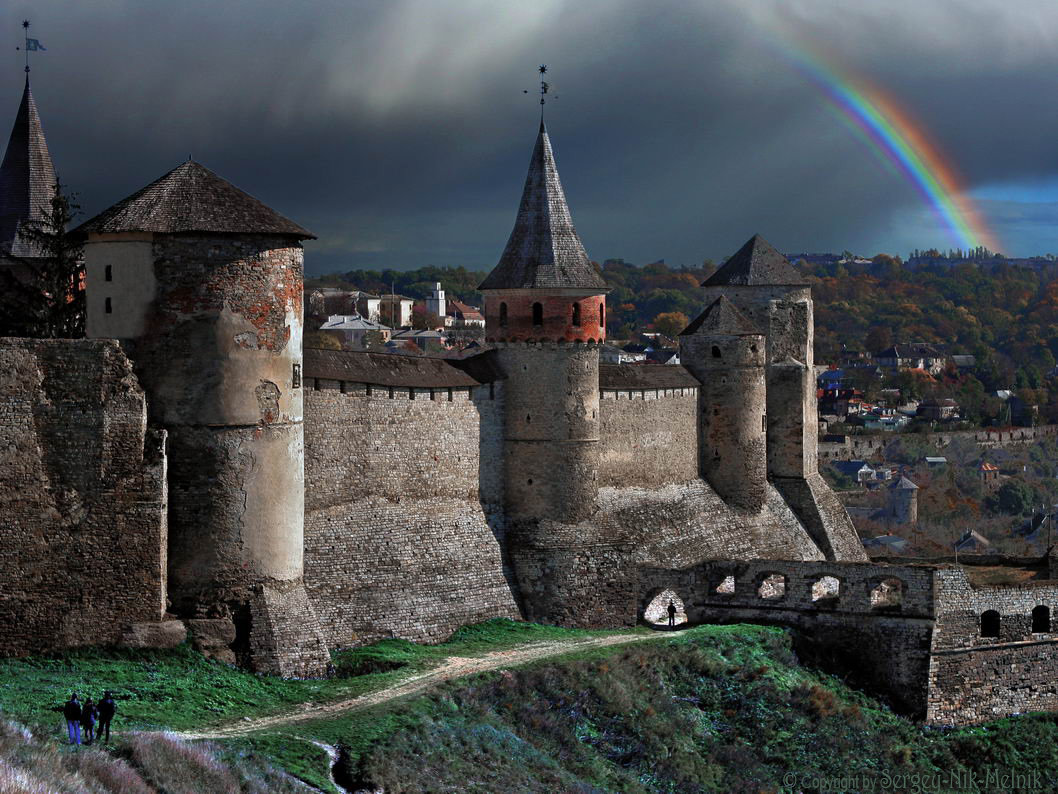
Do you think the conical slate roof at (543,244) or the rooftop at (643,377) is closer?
the conical slate roof at (543,244)

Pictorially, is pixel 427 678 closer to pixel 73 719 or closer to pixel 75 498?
pixel 75 498

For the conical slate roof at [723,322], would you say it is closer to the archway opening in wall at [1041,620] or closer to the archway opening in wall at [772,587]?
the archway opening in wall at [772,587]

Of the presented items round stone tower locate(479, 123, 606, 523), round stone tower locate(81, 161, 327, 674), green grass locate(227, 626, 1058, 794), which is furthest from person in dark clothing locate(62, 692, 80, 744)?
round stone tower locate(479, 123, 606, 523)

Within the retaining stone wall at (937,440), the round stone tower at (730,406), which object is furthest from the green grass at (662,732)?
the retaining stone wall at (937,440)

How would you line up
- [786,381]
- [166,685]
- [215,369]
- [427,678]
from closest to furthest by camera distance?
[166,685] → [215,369] → [427,678] → [786,381]

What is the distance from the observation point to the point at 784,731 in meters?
30.4

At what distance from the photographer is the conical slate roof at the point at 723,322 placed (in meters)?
41.4

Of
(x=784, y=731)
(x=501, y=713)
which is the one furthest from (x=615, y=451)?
(x=501, y=713)

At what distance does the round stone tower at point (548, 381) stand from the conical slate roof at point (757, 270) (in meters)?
8.49

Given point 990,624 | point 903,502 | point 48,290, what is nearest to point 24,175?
point 48,290

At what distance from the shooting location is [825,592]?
3944 centimetres

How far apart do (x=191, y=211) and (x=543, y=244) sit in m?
10.7

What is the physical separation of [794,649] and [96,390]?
15.0 m

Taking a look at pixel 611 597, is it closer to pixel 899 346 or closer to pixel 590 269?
pixel 590 269
